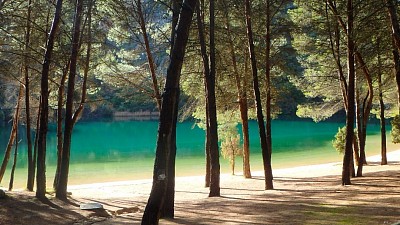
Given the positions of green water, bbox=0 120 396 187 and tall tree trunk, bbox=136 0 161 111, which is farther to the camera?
green water, bbox=0 120 396 187

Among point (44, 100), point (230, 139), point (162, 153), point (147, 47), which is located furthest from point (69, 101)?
→ point (230, 139)

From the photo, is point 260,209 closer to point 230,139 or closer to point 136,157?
point 230,139

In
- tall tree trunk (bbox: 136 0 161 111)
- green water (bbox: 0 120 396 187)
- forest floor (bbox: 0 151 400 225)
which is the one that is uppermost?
tall tree trunk (bbox: 136 0 161 111)

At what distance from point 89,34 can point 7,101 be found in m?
7.28

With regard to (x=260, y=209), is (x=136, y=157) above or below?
below

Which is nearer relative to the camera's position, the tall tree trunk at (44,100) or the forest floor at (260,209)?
the forest floor at (260,209)

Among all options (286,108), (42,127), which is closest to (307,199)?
(42,127)

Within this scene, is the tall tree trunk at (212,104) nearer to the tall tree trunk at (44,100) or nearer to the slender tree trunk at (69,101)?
the slender tree trunk at (69,101)

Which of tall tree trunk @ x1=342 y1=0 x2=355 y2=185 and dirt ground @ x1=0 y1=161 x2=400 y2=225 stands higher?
tall tree trunk @ x1=342 y1=0 x2=355 y2=185

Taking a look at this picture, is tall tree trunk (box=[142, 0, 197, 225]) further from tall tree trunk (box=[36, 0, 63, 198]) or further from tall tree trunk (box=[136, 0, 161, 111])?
tall tree trunk (box=[136, 0, 161, 111])

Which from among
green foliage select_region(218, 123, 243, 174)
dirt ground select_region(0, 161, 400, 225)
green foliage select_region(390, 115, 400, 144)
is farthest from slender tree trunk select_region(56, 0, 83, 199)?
green foliage select_region(390, 115, 400, 144)

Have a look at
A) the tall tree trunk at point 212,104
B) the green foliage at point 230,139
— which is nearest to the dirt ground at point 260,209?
the tall tree trunk at point 212,104

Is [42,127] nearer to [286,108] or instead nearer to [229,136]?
[229,136]

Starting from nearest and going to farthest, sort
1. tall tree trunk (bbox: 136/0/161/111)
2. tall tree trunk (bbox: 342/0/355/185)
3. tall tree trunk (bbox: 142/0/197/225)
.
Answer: tall tree trunk (bbox: 142/0/197/225) < tall tree trunk (bbox: 342/0/355/185) < tall tree trunk (bbox: 136/0/161/111)
